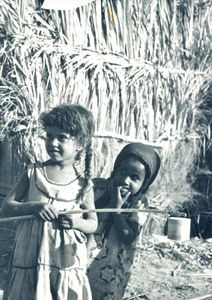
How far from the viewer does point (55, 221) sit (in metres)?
2.28

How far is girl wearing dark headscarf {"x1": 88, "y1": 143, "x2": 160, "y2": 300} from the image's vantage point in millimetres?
2805

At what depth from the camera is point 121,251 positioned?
287 cm

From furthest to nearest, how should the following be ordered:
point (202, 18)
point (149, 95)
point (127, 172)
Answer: point (202, 18) < point (149, 95) < point (127, 172)

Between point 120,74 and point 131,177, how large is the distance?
1.59 metres

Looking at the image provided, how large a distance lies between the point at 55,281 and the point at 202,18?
385 centimetres

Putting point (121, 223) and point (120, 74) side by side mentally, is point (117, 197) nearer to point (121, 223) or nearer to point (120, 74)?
point (121, 223)

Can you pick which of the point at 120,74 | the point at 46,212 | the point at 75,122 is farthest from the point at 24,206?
the point at 120,74

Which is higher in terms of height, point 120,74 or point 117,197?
point 120,74

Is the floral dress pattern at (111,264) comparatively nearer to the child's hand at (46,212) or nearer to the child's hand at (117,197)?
the child's hand at (117,197)

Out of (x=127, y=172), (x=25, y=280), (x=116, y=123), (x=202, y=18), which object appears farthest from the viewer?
(x=202, y=18)

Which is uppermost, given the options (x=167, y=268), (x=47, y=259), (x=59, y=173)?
(x=59, y=173)

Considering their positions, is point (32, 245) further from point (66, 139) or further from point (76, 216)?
point (66, 139)

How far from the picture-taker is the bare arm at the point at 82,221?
7.39 feet

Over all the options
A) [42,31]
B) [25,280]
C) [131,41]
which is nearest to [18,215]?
[25,280]
